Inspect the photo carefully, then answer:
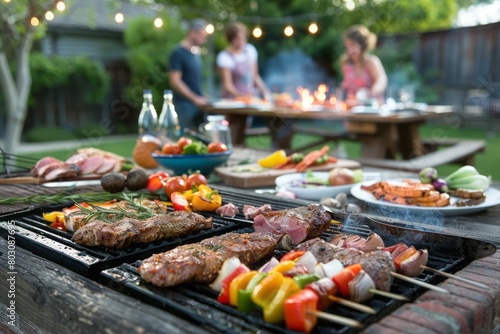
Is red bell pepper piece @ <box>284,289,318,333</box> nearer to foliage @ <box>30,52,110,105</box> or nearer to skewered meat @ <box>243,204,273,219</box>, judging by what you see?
skewered meat @ <box>243,204,273,219</box>

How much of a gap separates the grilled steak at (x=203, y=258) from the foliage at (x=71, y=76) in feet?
49.4

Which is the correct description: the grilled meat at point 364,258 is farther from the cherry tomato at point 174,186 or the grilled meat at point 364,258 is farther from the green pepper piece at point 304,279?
the cherry tomato at point 174,186

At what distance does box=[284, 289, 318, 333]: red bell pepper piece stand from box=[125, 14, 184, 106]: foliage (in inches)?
617

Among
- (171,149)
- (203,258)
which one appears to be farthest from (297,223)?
(171,149)

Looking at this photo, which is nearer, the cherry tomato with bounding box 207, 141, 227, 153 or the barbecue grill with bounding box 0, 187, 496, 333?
the barbecue grill with bounding box 0, 187, 496, 333

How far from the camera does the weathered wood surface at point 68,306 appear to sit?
1.33 m

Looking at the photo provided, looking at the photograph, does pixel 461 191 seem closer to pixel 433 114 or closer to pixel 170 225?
pixel 170 225

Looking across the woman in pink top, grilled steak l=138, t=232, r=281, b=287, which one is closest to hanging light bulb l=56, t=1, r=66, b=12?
the woman in pink top

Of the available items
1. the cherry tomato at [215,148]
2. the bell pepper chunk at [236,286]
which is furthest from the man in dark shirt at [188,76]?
the bell pepper chunk at [236,286]

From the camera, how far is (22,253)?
75.0 inches

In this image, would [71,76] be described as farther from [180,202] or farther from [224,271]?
[224,271]

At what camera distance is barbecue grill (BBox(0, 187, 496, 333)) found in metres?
1.39

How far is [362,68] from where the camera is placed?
838 centimetres

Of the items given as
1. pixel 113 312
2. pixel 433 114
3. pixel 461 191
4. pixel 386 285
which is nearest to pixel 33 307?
pixel 113 312
